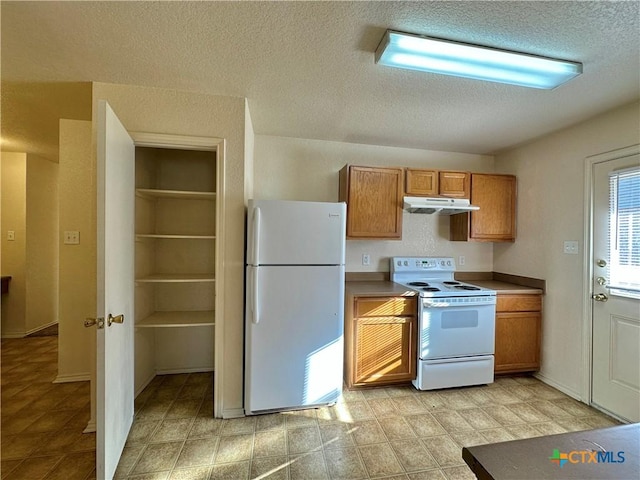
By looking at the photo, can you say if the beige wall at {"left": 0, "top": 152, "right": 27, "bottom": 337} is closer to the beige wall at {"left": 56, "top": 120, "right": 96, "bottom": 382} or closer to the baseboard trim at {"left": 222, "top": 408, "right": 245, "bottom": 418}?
the beige wall at {"left": 56, "top": 120, "right": 96, "bottom": 382}

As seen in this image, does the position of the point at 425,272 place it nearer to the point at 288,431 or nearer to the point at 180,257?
the point at 288,431

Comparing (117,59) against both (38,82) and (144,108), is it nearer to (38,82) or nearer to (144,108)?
(144,108)

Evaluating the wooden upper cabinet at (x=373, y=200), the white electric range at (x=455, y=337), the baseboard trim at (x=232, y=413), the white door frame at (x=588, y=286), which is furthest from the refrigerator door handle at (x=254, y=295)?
the white door frame at (x=588, y=286)

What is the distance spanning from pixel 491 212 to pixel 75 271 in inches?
167

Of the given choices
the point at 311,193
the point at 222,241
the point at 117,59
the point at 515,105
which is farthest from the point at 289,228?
the point at 515,105

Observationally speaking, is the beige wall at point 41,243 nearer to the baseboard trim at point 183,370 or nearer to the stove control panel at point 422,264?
the baseboard trim at point 183,370

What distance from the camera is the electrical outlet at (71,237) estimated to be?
2.62m

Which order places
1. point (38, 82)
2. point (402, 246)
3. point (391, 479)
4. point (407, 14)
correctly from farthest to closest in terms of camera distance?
point (402, 246)
point (38, 82)
point (391, 479)
point (407, 14)

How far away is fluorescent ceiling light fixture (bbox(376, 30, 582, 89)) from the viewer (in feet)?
4.70

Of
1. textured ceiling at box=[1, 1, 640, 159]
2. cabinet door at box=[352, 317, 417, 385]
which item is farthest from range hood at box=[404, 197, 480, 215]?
cabinet door at box=[352, 317, 417, 385]

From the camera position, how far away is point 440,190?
293 cm

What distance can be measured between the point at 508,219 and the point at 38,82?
14.1 ft

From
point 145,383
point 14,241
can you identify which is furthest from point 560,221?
point 14,241

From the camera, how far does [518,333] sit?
2746mm
